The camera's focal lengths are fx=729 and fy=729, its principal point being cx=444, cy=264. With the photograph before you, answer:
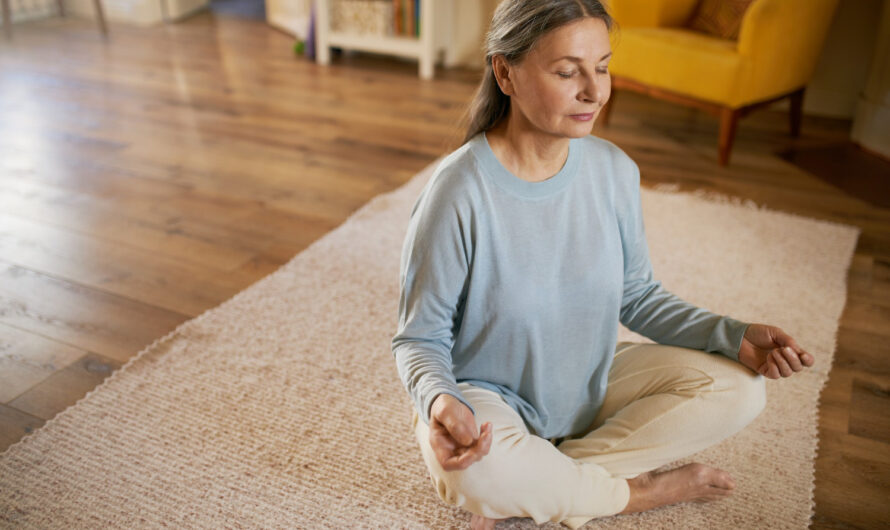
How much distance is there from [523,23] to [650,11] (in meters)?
2.07

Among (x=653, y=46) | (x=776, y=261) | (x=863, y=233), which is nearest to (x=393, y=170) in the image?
(x=653, y=46)

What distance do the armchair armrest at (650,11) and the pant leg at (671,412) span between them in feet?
6.50

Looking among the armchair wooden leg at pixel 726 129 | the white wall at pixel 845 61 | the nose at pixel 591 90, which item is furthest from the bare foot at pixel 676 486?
the white wall at pixel 845 61

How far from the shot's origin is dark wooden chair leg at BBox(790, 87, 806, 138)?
110 inches

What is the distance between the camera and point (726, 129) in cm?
254

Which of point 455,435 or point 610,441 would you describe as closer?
point 455,435

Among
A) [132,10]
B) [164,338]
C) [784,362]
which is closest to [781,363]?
[784,362]

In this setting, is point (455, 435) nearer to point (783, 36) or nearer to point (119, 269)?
point (119, 269)

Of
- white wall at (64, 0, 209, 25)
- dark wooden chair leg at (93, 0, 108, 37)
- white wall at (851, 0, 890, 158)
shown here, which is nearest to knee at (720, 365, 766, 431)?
white wall at (851, 0, 890, 158)

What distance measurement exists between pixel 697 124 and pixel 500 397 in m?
2.37

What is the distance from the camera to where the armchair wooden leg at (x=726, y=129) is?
2518mm

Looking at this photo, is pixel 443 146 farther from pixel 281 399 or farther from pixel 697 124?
pixel 281 399

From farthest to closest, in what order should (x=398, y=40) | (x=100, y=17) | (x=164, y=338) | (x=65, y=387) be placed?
(x=100, y=17)
(x=398, y=40)
(x=164, y=338)
(x=65, y=387)

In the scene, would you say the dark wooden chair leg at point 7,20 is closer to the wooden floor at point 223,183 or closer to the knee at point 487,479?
the wooden floor at point 223,183
